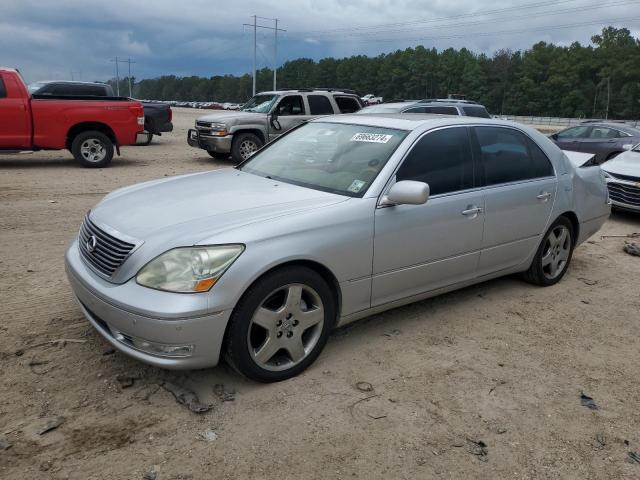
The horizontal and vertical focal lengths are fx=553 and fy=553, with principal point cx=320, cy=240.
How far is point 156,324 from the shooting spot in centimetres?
291

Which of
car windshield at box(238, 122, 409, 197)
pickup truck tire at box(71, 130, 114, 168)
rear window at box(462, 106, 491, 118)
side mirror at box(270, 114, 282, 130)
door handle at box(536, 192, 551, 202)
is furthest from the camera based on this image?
side mirror at box(270, 114, 282, 130)

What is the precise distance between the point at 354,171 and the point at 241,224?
3.64ft

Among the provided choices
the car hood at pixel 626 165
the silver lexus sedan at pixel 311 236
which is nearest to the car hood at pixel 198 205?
the silver lexus sedan at pixel 311 236

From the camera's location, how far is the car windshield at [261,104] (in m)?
13.7

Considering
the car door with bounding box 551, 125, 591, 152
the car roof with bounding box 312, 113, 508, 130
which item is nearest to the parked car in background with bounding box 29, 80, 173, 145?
the car door with bounding box 551, 125, 591, 152

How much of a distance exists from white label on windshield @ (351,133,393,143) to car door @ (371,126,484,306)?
24 cm

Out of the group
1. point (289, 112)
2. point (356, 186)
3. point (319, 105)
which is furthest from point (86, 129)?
point (356, 186)

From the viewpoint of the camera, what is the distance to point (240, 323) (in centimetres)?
309

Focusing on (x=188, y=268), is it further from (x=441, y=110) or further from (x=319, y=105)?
(x=319, y=105)

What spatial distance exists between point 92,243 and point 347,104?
11264 mm

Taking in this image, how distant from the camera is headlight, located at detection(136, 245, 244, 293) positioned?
2.98m

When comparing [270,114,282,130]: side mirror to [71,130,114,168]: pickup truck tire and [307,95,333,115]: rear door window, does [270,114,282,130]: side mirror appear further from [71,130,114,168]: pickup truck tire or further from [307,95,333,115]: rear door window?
[71,130,114,168]: pickup truck tire

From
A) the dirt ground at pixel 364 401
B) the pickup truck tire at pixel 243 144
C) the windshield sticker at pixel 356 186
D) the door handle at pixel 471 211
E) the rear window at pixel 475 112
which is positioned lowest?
the dirt ground at pixel 364 401

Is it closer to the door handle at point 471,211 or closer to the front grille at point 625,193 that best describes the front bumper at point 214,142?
the front grille at point 625,193
